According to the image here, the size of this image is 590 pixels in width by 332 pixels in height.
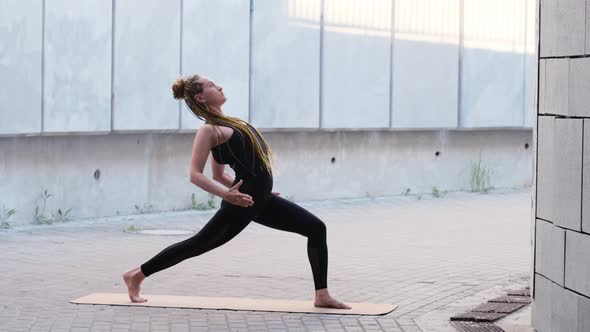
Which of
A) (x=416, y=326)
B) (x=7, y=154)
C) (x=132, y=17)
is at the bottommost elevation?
(x=416, y=326)

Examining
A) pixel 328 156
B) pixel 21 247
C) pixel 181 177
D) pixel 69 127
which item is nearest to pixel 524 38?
pixel 328 156

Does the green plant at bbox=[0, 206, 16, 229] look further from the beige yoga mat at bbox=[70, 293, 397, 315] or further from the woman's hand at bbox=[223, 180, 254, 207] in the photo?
the woman's hand at bbox=[223, 180, 254, 207]

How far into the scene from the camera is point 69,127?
15766mm

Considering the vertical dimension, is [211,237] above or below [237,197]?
below

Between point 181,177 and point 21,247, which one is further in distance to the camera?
point 181,177

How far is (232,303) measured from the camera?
9.57 meters

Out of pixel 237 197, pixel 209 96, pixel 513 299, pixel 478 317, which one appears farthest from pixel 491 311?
pixel 209 96

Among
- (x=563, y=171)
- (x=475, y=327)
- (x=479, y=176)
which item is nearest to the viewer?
(x=563, y=171)

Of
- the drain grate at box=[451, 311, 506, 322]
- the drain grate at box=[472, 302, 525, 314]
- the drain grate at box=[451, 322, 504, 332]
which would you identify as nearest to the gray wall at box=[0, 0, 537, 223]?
the drain grate at box=[472, 302, 525, 314]

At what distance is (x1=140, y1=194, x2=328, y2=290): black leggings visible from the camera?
9.16 metres

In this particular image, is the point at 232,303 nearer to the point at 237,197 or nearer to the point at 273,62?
the point at 237,197

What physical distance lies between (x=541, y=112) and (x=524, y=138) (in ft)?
54.1

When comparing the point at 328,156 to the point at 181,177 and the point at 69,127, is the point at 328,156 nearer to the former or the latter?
the point at 181,177

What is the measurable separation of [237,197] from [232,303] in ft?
3.26
